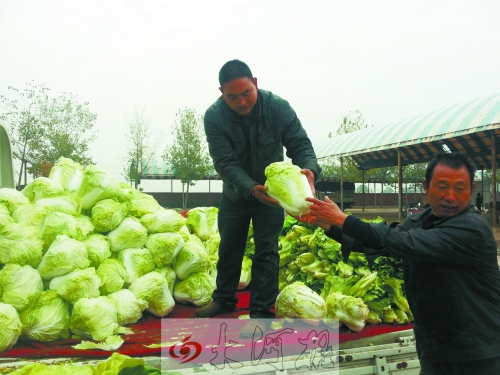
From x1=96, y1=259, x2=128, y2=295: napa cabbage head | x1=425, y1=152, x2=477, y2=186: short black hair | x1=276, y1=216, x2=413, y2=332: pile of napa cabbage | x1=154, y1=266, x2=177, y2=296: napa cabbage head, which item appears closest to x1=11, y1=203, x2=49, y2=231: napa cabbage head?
x1=96, y1=259, x2=128, y2=295: napa cabbage head

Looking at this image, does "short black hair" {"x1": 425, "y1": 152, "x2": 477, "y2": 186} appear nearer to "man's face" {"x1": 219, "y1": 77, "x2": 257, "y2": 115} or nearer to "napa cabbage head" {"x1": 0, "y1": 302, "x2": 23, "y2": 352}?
"man's face" {"x1": 219, "y1": 77, "x2": 257, "y2": 115}

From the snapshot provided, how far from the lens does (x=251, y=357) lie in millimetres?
2773

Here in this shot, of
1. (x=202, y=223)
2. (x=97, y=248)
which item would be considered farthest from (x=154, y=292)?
(x=202, y=223)

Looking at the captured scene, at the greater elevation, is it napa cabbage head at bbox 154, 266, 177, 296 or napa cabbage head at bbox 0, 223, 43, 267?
napa cabbage head at bbox 0, 223, 43, 267

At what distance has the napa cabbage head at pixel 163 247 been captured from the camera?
161 inches

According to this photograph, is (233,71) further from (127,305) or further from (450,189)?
(127,305)

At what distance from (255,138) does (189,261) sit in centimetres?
145

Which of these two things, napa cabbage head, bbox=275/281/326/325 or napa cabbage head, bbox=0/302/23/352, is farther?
napa cabbage head, bbox=275/281/326/325

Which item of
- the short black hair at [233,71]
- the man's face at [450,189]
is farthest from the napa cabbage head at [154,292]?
the man's face at [450,189]

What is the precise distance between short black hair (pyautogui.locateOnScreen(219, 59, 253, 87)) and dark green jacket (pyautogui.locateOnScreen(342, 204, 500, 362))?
1.56 meters

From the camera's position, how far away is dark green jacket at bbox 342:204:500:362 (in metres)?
1.98

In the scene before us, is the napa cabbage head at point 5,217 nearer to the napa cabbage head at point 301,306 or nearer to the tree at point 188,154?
the napa cabbage head at point 301,306

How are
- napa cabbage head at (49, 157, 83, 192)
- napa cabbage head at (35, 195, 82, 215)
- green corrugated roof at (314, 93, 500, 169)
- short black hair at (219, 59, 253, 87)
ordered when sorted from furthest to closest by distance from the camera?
1. green corrugated roof at (314, 93, 500, 169)
2. napa cabbage head at (49, 157, 83, 192)
3. napa cabbage head at (35, 195, 82, 215)
4. short black hair at (219, 59, 253, 87)

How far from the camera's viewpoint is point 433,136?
50.7 ft
